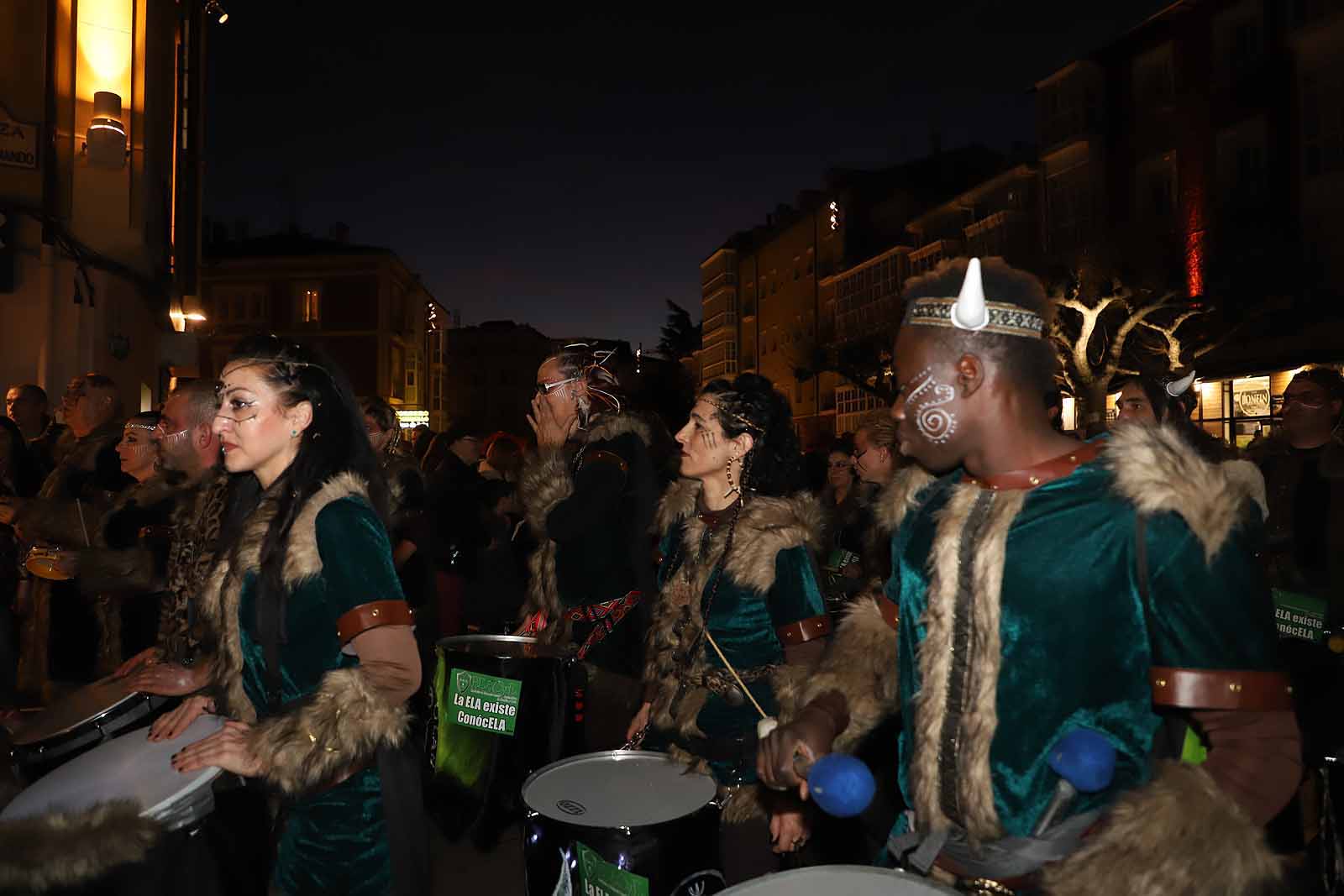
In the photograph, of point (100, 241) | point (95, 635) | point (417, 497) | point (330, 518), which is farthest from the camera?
point (100, 241)

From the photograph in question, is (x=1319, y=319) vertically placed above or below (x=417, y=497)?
above

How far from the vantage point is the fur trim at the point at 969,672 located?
5.81 feet

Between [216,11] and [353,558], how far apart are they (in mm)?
17635

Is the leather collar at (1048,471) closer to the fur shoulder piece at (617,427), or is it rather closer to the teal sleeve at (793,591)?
the teal sleeve at (793,591)

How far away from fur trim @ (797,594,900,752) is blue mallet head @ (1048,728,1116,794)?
643 mm

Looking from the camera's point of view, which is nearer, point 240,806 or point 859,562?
point 240,806

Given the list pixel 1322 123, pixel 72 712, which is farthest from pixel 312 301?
pixel 72 712

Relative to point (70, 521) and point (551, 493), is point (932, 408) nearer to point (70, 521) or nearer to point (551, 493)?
point (551, 493)

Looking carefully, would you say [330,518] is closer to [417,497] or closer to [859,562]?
[417,497]

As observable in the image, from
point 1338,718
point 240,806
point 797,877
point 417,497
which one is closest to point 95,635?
point 417,497

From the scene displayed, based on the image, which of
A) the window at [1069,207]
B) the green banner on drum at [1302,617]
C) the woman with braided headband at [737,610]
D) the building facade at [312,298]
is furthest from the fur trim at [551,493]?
the building facade at [312,298]

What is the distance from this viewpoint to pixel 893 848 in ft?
6.34

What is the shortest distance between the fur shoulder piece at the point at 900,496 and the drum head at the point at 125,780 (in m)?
1.89

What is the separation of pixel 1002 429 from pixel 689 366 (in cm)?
7569
